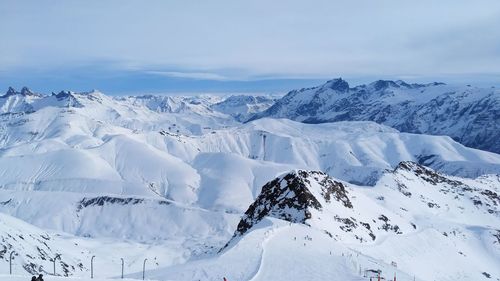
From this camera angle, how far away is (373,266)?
47.6 meters

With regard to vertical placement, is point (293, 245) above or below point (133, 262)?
above

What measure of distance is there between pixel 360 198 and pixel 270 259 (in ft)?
230

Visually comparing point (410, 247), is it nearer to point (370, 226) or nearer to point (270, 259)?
point (370, 226)

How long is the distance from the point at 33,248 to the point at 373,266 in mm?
93406

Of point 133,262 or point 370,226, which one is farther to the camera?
point 133,262

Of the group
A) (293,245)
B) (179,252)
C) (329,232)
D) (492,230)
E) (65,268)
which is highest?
(293,245)

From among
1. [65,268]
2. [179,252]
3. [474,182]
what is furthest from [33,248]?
[474,182]

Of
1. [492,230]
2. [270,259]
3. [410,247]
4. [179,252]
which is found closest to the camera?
[270,259]

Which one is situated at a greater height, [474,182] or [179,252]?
[474,182]

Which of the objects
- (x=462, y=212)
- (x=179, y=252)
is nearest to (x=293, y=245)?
(x=462, y=212)

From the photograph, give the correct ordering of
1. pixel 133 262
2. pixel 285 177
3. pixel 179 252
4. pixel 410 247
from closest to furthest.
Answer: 1. pixel 410 247
2. pixel 285 177
3. pixel 133 262
4. pixel 179 252

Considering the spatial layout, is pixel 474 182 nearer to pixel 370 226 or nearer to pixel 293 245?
pixel 370 226

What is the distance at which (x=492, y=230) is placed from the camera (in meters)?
127

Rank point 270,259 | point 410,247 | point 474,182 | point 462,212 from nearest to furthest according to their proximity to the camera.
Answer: point 270,259, point 410,247, point 462,212, point 474,182
